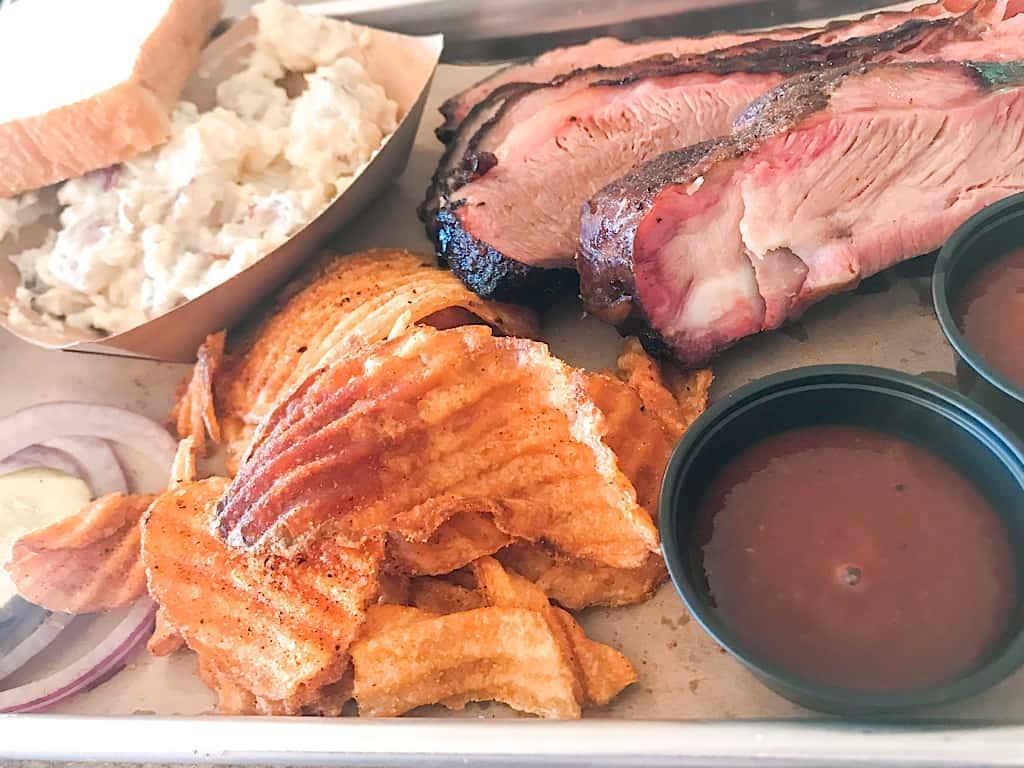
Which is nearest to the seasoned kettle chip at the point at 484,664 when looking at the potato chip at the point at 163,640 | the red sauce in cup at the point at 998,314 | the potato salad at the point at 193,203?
the potato chip at the point at 163,640

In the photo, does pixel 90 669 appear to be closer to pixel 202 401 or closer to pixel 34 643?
pixel 34 643

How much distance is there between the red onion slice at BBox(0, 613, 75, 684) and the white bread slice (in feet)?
3.30

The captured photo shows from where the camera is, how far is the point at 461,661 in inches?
59.6

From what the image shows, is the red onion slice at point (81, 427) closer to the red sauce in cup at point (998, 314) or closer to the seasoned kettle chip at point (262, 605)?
the seasoned kettle chip at point (262, 605)

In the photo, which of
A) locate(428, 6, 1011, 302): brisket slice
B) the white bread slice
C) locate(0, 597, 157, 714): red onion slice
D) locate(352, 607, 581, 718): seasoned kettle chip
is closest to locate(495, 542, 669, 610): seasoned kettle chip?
locate(352, 607, 581, 718): seasoned kettle chip

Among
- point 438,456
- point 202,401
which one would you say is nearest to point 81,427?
point 202,401

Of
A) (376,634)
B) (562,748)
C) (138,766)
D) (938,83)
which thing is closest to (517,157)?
(938,83)

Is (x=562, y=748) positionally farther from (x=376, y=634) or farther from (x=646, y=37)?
(x=646, y=37)

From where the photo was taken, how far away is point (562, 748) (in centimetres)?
135

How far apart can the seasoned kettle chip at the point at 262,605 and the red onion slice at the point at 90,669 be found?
0.24m

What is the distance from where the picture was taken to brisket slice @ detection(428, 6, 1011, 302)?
6.54 feet

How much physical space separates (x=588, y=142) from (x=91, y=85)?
114cm

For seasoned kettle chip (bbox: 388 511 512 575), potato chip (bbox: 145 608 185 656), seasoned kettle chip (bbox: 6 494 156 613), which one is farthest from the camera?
seasoned kettle chip (bbox: 6 494 156 613)

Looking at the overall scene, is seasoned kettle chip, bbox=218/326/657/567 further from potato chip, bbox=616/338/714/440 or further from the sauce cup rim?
the sauce cup rim
